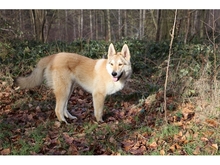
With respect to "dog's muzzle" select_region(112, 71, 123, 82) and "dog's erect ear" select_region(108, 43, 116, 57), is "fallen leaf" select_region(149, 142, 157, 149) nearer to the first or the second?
"dog's muzzle" select_region(112, 71, 123, 82)

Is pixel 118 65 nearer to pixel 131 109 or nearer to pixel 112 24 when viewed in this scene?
pixel 131 109

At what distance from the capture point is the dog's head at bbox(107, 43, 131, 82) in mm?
4809

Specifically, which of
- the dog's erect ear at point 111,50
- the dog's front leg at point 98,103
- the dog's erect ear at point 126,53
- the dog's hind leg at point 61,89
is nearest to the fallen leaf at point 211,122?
the dog's erect ear at point 126,53

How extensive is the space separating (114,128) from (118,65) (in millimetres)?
1186

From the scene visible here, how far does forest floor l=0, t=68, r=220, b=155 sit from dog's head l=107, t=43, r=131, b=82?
90 centimetres

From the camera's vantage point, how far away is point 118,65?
4.86 m

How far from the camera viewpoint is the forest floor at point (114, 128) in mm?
3943

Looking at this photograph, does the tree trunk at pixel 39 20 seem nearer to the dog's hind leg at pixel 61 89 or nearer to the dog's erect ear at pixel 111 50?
the dog's hind leg at pixel 61 89

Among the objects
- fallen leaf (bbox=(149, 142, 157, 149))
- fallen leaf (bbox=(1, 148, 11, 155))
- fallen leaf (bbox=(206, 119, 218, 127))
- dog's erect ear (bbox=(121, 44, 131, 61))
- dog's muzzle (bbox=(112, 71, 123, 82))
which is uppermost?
dog's erect ear (bbox=(121, 44, 131, 61))

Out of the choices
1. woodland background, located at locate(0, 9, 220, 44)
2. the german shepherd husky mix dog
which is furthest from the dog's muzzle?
woodland background, located at locate(0, 9, 220, 44)

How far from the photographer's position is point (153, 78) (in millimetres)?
6961

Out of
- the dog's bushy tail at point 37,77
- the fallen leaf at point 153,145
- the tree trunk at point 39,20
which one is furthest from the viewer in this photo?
the tree trunk at point 39,20

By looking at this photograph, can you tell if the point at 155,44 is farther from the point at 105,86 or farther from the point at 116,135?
the point at 116,135

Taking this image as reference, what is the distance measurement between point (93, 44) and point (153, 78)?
302 cm
